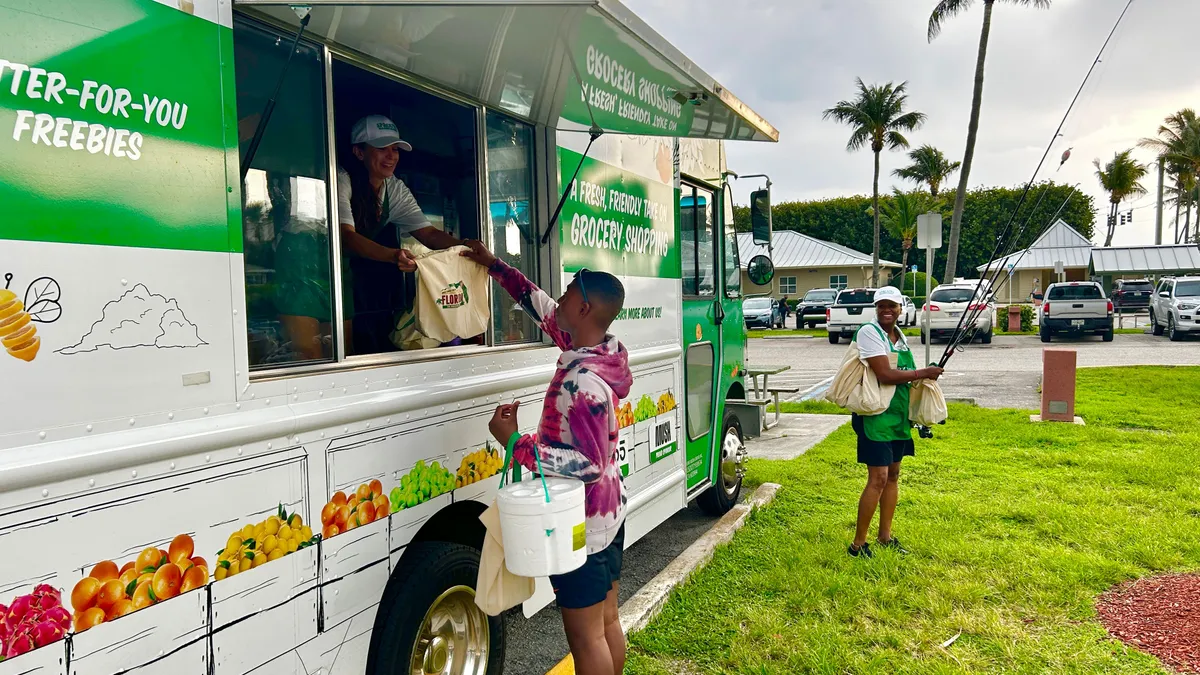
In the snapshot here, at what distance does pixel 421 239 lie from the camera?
10.3 ft

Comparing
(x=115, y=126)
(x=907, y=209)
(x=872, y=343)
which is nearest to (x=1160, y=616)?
(x=872, y=343)

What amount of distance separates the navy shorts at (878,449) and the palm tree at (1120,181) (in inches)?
1881

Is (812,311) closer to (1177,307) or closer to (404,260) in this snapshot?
(1177,307)

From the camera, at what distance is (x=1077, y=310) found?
2127cm

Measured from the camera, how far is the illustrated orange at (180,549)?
74.1 inches

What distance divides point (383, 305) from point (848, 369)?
284 cm

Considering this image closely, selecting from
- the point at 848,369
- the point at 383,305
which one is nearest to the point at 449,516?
the point at 383,305

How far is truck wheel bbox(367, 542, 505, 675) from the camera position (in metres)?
2.58

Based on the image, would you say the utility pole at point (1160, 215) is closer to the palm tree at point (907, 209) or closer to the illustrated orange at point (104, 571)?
the palm tree at point (907, 209)

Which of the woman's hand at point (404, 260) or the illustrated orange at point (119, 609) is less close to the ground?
the woman's hand at point (404, 260)

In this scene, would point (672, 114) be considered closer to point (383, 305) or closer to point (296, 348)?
point (383, 305)

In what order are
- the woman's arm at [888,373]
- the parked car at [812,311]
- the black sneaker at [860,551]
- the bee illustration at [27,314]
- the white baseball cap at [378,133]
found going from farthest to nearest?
the parked car at [812,311] < the black sneaker at [860,551] < the woman's arm at [888,373] < the white baseball cap at [378,133] < the bee illustration at [27,314]

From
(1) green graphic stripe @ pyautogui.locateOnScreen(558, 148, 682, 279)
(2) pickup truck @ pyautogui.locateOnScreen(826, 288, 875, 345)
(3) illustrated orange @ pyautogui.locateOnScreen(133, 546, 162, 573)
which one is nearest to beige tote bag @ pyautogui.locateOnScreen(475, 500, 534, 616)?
(3) illustrated orange @ pyautogui.locateOnScreen(133, 546, 162, 573)

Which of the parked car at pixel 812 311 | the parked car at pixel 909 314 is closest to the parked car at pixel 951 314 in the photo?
the parked car at pixel 909 314
